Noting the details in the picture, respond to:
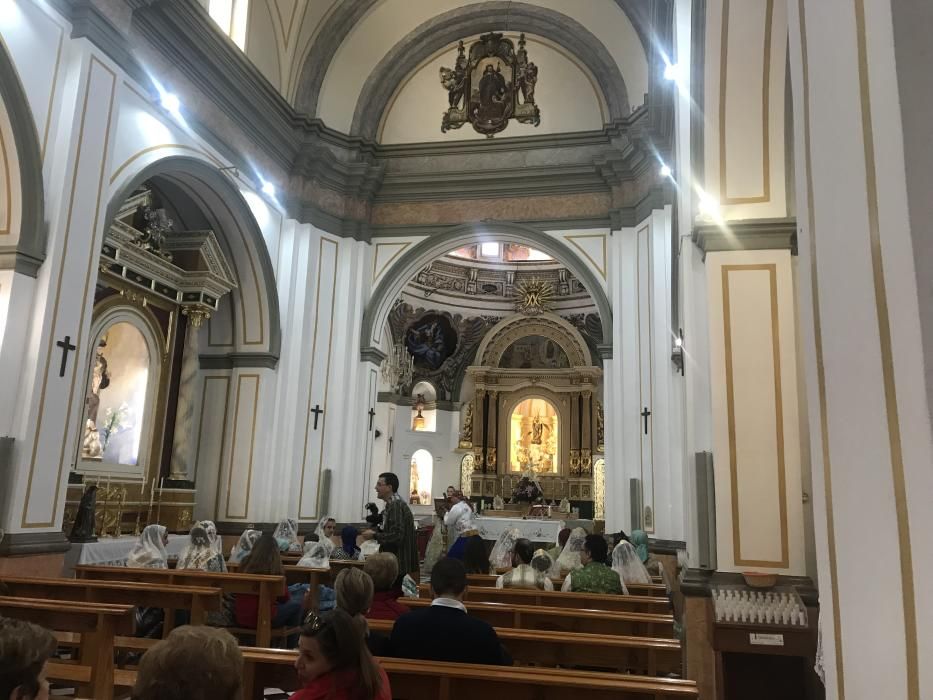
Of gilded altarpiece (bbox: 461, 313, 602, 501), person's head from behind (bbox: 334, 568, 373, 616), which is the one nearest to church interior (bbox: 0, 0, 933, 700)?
person's head from behind (bbox: 334, 568, 373, 616)

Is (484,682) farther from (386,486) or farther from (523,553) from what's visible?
(386,486)

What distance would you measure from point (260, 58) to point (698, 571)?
31.3 ft

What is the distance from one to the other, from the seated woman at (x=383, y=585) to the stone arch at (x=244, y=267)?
715 centimetres

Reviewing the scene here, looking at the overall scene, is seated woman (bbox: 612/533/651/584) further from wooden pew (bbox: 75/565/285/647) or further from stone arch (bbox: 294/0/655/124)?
stone arch (bbox: 294/0/655/124)

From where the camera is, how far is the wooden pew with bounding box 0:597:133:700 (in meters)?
3.53

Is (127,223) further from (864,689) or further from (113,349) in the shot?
(864,689)

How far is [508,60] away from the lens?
1275cm

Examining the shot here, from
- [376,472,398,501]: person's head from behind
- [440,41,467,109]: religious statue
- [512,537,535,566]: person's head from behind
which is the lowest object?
[512,537,535,566]: person's head from behind

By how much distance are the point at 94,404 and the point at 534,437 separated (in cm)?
1405

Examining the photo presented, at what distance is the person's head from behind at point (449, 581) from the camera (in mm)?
3141

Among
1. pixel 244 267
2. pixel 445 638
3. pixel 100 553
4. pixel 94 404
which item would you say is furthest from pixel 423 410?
pixel 445 638

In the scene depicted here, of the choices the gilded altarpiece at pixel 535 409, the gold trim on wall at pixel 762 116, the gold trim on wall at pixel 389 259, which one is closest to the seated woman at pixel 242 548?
the gold trim on wall at pixel 762 116

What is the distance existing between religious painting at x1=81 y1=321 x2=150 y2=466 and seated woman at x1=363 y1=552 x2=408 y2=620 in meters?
6.25

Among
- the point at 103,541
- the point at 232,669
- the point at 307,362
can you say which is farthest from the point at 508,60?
the point at 232,669
